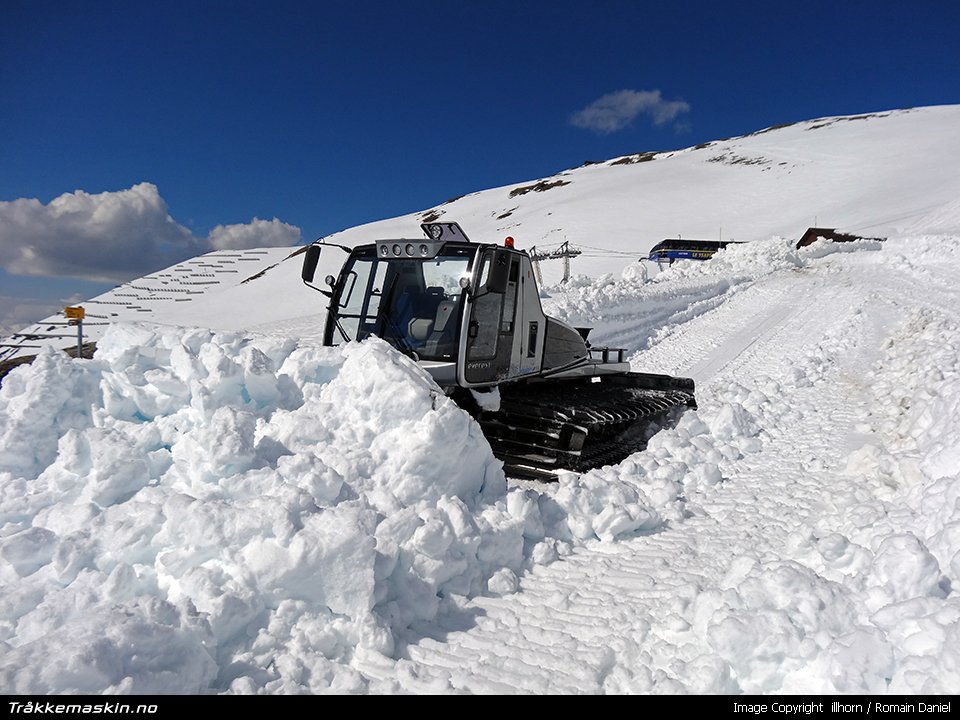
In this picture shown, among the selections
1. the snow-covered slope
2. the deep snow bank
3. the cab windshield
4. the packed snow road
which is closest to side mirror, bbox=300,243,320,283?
the cab windshield

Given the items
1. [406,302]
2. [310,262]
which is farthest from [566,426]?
[310,262]

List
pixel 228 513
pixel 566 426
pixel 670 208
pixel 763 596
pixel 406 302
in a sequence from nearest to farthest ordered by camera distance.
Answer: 1. pixel 763 596
2. pixel 228 513
3. pixel 566 426
4. pixel 406 302
5. pixel 670 208

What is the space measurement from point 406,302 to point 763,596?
13.7ft

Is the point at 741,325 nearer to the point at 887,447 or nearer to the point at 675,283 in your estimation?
the point at 675,283

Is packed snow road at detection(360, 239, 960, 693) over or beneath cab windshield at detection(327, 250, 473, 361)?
beneath

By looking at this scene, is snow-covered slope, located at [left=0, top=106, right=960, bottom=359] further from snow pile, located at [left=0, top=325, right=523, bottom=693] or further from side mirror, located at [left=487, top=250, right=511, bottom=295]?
side mirror, located at [left=487, top=250, right=511, bottom=295]

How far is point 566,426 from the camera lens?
18.9 ft

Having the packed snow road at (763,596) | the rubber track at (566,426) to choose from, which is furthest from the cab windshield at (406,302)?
the packed snow road at (763,596)

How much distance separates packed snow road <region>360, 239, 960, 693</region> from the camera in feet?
9.14

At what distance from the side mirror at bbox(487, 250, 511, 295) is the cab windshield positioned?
0.30m

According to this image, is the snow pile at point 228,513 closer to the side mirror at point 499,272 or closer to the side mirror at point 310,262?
the side mirror at point 310,262

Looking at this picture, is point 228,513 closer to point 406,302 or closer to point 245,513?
point 245,513

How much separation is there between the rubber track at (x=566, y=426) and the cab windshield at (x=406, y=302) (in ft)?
3.04

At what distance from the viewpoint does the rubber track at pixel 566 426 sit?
5.70m
